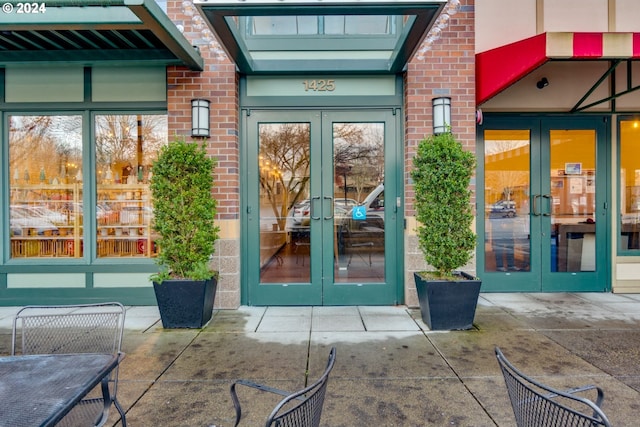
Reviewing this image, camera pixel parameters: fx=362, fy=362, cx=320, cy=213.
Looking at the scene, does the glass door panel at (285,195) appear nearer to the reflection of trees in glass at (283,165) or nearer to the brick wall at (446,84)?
the reflection of trees in glass at (283,165)

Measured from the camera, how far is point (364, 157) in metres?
4.91

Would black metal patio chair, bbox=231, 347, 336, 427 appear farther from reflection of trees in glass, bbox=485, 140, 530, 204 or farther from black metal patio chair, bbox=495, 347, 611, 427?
reflection of trees in glass, bbox=485, 140, 530, 204

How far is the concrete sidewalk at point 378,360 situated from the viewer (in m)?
2.46

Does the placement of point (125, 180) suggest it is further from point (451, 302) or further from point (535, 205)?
point (535, 205)

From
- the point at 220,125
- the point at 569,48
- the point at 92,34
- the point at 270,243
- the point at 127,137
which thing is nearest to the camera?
the point at 569,48

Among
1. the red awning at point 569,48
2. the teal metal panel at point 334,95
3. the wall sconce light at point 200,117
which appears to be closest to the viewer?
the red awning at point 569,48

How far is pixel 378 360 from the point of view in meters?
3.21

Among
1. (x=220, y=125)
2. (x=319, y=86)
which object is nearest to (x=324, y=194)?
(x=319, y=86)

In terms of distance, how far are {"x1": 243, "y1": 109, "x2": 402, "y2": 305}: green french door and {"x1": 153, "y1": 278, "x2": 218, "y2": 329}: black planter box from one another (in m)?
0.94

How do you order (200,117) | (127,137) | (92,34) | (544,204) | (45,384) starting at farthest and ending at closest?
1. (544,204)
2. (127,137)
3. (200,117)
4. (92,34)
5. (45,384)

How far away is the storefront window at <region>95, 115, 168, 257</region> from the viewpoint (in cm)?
501

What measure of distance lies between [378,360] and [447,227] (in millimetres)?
1602

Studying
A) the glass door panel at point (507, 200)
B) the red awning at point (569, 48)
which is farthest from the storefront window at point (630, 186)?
the red awning at point (569, 48)

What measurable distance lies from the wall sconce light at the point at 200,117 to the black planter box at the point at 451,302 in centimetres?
323
